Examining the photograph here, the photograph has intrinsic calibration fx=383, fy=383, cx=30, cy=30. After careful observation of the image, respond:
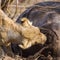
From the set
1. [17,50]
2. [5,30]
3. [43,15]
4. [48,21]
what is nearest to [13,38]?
[5,30]

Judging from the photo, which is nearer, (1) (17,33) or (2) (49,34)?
(1) (17,33)

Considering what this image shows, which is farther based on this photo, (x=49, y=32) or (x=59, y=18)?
(x=59, y=18)

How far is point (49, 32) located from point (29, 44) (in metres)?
0.13

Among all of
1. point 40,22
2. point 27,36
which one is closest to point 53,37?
point 27,36

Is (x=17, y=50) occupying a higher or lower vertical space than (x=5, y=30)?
lower

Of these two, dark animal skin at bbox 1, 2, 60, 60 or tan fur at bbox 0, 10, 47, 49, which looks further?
dark animal skin at bbox 1, 2, 60, 60

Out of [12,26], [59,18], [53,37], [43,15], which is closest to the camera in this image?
[12,26]

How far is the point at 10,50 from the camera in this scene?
1986 millimetres

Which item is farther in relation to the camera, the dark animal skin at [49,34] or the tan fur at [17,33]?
the dark animal skin at [49,34]

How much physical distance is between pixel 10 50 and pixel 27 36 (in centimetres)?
23

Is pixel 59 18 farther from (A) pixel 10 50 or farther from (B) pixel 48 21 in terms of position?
(A) pixel 10 50

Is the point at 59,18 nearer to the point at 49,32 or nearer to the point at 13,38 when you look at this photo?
the point at 49,32

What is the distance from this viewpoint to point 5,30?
1.78 metres

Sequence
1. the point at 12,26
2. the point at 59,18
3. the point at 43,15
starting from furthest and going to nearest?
the point at 43,15
the point at 59,18
the point at 12,26
